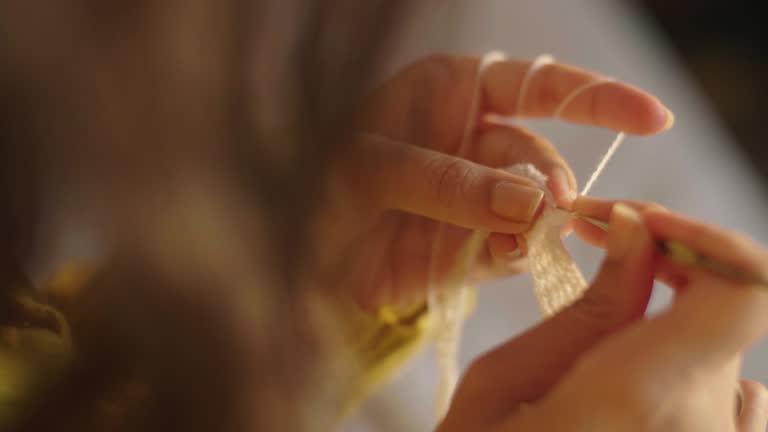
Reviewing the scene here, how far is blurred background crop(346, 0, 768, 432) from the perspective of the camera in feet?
2.36

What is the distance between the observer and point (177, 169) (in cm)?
41

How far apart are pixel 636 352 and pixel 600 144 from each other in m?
0.43

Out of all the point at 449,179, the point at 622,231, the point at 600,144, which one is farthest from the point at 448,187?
the point at 600,144

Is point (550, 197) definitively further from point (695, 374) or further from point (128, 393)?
point (128, 393)

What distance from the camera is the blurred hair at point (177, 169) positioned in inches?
15.4

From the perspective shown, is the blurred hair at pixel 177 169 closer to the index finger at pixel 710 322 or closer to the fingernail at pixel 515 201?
the fingernail at pixel 515 201

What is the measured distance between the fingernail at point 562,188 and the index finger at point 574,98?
0.26 ft

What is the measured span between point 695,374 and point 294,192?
281 millimetres

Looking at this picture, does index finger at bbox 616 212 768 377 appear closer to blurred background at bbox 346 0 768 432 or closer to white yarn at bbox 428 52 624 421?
white yarn at bbox 428 52 624 421

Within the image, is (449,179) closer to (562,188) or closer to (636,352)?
(562,188)

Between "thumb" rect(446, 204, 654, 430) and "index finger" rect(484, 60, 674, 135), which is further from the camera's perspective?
"index finger" rect(484, 60, 674, 135)

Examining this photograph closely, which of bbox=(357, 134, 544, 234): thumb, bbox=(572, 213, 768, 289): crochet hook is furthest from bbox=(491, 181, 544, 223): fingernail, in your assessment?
bbox=(572, 213, 768, 289): crochet hook

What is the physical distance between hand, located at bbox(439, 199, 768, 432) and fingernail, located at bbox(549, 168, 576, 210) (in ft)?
0.30

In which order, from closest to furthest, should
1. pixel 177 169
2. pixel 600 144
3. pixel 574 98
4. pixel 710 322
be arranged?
pixel 710 322, pixel 177 169, pixel 574 98, pixel 600 144
